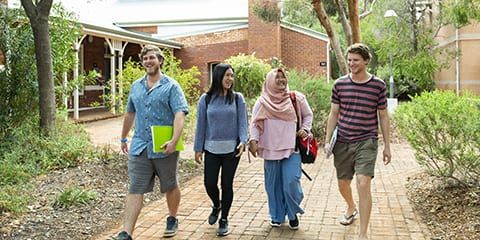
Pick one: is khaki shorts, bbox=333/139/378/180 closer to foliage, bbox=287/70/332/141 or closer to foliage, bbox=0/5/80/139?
foliage, bbox=0/5/80/139

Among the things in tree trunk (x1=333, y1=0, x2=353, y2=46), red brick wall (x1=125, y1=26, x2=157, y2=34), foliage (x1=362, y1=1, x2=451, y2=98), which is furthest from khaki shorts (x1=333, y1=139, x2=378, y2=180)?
red brick wall (x1=125, y1=26, x2=157, y2=34)

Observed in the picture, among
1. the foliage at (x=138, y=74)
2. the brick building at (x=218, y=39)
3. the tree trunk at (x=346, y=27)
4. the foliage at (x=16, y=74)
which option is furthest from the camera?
the brick building at (x=218, y=39)

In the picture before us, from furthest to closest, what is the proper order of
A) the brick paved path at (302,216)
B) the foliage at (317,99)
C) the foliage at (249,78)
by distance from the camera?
the foliage at (249,78)
the foliage at (317,99)
the brick paved path at (302,216)

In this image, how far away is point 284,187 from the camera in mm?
4969

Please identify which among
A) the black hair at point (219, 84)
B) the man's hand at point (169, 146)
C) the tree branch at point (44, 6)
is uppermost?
the tree branch at point (44, 6)

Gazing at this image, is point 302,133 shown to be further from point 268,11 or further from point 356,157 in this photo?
point 268,11

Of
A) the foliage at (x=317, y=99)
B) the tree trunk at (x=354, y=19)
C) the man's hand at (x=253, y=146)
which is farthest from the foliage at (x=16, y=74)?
the tree trunk at (x=354, y=19)

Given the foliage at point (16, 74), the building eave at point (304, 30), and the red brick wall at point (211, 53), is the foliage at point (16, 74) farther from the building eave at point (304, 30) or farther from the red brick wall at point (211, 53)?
the building eave at point (304, 30)

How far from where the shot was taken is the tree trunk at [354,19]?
→ 1120 centimetres

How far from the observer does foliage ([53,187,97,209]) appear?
580cm

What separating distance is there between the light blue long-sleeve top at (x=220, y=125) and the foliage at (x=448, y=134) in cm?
242

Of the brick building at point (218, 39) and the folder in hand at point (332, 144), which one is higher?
the brick building at point (218, 39)

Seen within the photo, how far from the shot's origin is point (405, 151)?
427 inches

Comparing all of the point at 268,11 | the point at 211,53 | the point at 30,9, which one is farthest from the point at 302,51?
the point at 30,9
